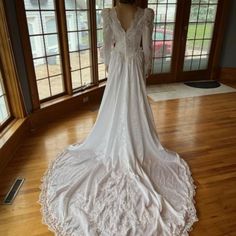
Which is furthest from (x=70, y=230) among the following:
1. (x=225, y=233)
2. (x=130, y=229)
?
(x=225, y=233)

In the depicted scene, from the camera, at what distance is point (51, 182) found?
2.07 metres

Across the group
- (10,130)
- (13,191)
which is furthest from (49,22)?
(13,191)

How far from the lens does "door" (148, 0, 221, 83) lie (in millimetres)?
4234

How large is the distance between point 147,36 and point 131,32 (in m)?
0.14

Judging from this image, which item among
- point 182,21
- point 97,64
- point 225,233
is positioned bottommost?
point 225,233

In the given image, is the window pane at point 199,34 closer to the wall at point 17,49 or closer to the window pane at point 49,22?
the window pane at point 49,22

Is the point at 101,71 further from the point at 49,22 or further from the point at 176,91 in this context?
the point at 176,91

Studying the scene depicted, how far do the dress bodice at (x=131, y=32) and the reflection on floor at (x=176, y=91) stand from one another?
6.26ft

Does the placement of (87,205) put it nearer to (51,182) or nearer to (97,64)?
(51,182)

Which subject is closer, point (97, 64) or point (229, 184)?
point (229, 184)

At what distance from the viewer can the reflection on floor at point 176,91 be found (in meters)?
4.06

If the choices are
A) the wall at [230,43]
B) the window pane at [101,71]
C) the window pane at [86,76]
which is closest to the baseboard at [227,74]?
the wall at [230,43]

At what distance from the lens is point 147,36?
78.8 inches

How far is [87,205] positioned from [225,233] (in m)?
0.99
